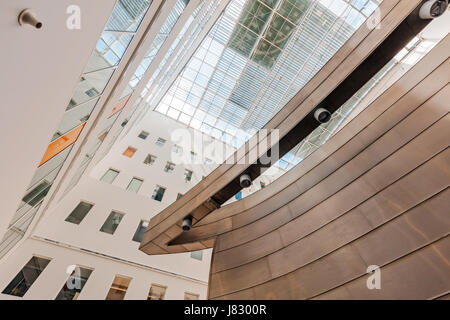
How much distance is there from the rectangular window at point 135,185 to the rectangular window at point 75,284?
568cm

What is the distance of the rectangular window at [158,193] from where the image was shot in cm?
1471

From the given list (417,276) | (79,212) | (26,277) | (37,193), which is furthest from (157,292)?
(417,276)

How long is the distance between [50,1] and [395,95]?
5.92 m

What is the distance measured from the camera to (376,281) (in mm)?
2916

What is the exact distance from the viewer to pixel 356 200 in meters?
3.85

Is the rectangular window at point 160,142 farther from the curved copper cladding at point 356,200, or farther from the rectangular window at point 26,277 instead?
the curved copper cladding at point 356,200

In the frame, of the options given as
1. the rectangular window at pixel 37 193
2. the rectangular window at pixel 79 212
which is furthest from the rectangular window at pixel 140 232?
the rectangular window at pixel 37 193

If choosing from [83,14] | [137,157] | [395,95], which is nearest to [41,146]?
[83,14]

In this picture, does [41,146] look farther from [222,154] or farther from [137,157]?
[222,154]

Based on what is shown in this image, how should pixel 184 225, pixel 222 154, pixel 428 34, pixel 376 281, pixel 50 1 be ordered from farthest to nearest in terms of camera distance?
pixel 222 154 < pixel 428 34 < pixel 184 225 < pixel 376 281 < pixel 50 1

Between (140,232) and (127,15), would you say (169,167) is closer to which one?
(140,232)

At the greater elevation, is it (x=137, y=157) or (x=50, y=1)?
(x=137, y=157)

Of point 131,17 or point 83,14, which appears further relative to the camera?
point 131,17

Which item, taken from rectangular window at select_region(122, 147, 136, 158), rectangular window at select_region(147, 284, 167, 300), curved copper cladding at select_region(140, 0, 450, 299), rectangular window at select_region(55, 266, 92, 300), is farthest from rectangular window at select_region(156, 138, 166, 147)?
curved copper cladding at select_region(140, 0, 450, 299)
